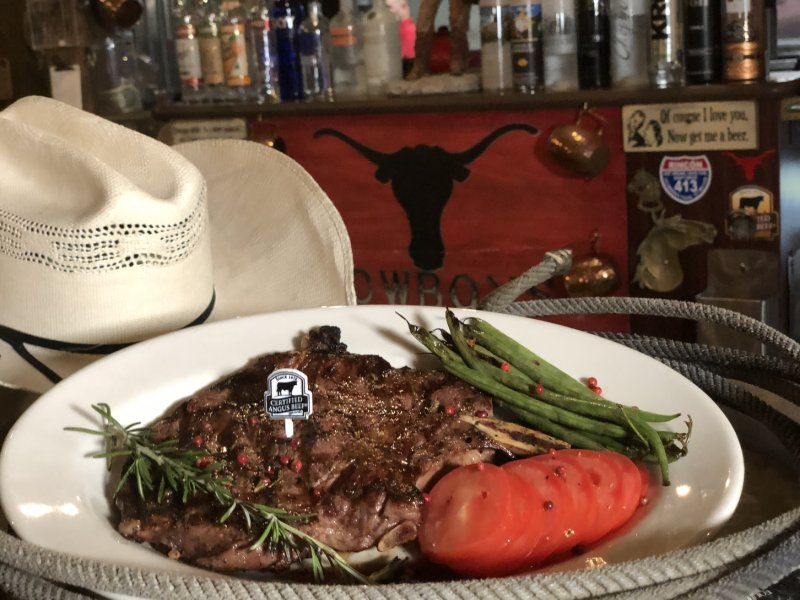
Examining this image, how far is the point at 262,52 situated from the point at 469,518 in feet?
7.62

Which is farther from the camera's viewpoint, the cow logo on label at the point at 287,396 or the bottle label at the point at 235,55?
the bottle label at the point at 235,55

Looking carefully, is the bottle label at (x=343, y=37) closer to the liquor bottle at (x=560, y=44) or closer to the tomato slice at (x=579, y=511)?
the liquor bottle at (x=560, y=44)

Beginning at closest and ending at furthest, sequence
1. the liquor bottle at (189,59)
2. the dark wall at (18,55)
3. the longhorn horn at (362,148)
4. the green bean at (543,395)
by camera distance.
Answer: the green bean at (543,395) → the longhorn horn at (362,148) → the liquor bottle at (189,59) → the dark wall at (18,55)

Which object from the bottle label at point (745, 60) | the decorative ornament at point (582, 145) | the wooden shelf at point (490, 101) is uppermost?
the bottle label at point (745, 60)

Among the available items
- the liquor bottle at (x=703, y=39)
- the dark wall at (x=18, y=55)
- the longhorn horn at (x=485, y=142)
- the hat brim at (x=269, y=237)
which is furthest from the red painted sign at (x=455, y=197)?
the dark wall at (x=18, y=55)

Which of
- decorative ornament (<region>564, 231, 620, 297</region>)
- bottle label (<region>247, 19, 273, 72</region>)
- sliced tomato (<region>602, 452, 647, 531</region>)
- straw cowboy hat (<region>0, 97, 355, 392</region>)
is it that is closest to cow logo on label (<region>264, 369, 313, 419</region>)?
sliced tomato (<region>602, 452, 647, 531</region>)

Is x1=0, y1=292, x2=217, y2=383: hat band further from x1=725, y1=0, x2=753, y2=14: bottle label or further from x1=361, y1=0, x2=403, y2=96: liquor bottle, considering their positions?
x1=361, y1=0, x2=403, y2=96: liquor bottle

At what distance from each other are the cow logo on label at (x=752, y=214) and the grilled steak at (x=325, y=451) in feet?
4.62

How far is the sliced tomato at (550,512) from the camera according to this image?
0.66 meters

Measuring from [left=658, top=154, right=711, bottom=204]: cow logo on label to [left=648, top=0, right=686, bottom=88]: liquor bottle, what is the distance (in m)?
0.17

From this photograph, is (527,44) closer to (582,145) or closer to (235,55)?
(582,145)

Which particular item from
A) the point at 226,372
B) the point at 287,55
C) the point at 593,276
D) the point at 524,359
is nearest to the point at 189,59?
the point at 287,55

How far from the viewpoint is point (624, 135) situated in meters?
2.16

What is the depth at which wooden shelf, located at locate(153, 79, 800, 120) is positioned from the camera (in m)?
2.00
